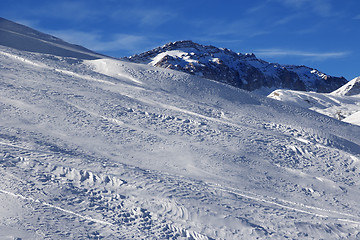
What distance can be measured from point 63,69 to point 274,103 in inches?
319

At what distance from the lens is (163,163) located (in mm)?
7578

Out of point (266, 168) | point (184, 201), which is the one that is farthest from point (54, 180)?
point (266, 168)

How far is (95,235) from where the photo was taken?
189 inches

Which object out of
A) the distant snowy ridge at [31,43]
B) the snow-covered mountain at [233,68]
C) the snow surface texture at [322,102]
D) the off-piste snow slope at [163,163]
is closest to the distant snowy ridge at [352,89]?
the snow surface texture at [322,102]

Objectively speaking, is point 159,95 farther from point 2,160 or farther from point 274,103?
point 2,160

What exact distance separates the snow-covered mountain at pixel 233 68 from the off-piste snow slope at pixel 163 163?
4908 inches

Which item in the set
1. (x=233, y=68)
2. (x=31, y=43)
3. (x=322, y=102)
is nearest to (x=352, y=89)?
(x=322, y=102)

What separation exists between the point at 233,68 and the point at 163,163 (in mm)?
167810

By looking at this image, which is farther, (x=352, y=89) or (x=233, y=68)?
(x=233, y=68)

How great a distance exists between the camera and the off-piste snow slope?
17.4ft

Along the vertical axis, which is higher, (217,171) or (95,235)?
(217,171)

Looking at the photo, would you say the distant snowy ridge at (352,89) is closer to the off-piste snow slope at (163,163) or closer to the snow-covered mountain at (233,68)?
the off-piste snow slope at (163,163)

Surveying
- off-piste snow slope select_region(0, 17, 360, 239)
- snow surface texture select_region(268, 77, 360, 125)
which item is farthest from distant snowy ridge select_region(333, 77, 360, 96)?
off-piste snow slope select_region(0, 17, 360, 239)

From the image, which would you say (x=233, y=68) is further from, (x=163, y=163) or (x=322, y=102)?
(x=163, y=163)
